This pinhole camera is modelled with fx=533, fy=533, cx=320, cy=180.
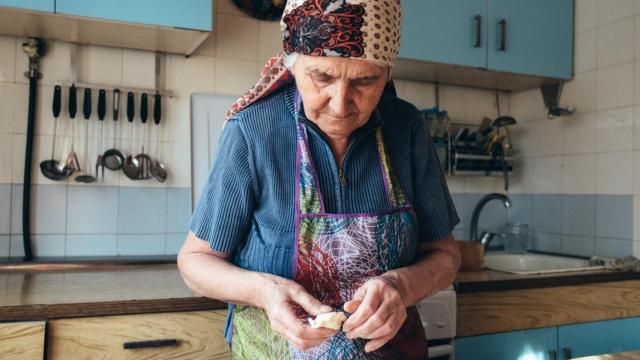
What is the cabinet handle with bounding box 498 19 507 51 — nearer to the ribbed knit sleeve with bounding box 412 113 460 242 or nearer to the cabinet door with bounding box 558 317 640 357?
the cabinet door with bounding box 558 317 640 357

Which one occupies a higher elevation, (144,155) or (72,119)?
(72,119)

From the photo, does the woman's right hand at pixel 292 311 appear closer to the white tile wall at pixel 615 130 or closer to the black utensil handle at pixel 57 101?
the black utensil handle at pixel 57 101

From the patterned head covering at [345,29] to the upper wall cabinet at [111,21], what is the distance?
855 mm

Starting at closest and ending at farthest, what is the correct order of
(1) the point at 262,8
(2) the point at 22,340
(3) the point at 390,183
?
(3) the point at 390,183 → (2) the point at 22,340 → (1) the point at 262,8

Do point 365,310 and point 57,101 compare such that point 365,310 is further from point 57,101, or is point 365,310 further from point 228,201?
point 57,101

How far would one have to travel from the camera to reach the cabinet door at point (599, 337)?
1.87 meters

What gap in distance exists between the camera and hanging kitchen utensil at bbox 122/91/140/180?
6.13 ft

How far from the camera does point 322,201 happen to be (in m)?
0.93

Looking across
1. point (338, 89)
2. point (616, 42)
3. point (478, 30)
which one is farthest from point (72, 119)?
point (616, 42)

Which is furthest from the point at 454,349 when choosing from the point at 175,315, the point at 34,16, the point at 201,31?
the point at 34,16

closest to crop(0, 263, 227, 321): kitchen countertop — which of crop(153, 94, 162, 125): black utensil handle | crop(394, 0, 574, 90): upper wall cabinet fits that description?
crop(153, 94, 162, 125): black utensil handle

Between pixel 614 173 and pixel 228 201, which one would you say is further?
pixel 614 173

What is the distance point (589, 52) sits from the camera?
7.54ft

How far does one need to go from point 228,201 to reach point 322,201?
16 centimetres
